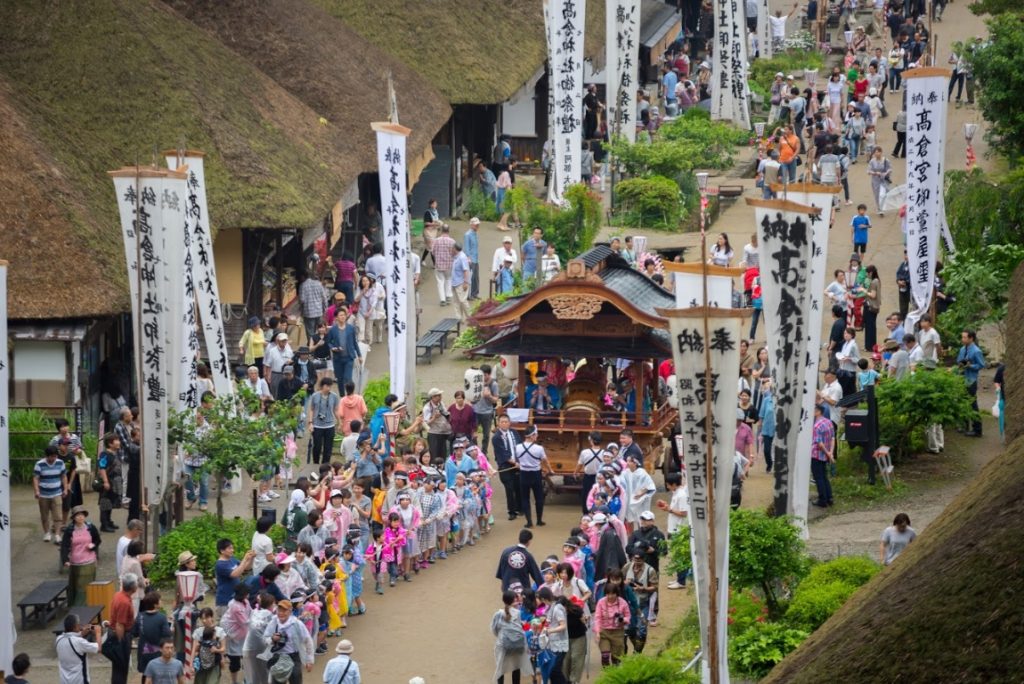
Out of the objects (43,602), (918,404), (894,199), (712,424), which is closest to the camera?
(712,424)

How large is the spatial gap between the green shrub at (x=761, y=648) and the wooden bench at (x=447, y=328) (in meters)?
13.6

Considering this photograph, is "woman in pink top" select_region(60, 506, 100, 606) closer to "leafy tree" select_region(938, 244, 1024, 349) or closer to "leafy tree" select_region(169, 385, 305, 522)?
"leafy tree" select_region(169, 385, 305, 522)

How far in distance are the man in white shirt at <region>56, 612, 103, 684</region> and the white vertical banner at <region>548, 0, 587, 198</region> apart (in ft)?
62.2

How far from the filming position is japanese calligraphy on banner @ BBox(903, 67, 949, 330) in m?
26.9

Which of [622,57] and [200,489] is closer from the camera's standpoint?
[200,489]

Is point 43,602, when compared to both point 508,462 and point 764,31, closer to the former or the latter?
point 508,462

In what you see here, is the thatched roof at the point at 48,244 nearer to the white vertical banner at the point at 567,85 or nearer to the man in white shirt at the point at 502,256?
the man in white shirt at the point at 502,256

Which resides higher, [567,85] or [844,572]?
[567,85]

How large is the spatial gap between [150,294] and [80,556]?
301 centimetres

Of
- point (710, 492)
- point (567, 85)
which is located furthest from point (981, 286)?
point (710, 492)

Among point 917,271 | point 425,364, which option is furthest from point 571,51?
point 917,271

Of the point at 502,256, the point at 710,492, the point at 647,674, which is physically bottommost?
the point at 647,674

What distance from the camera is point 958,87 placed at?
46250 millimetres

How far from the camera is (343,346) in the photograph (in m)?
28.2
